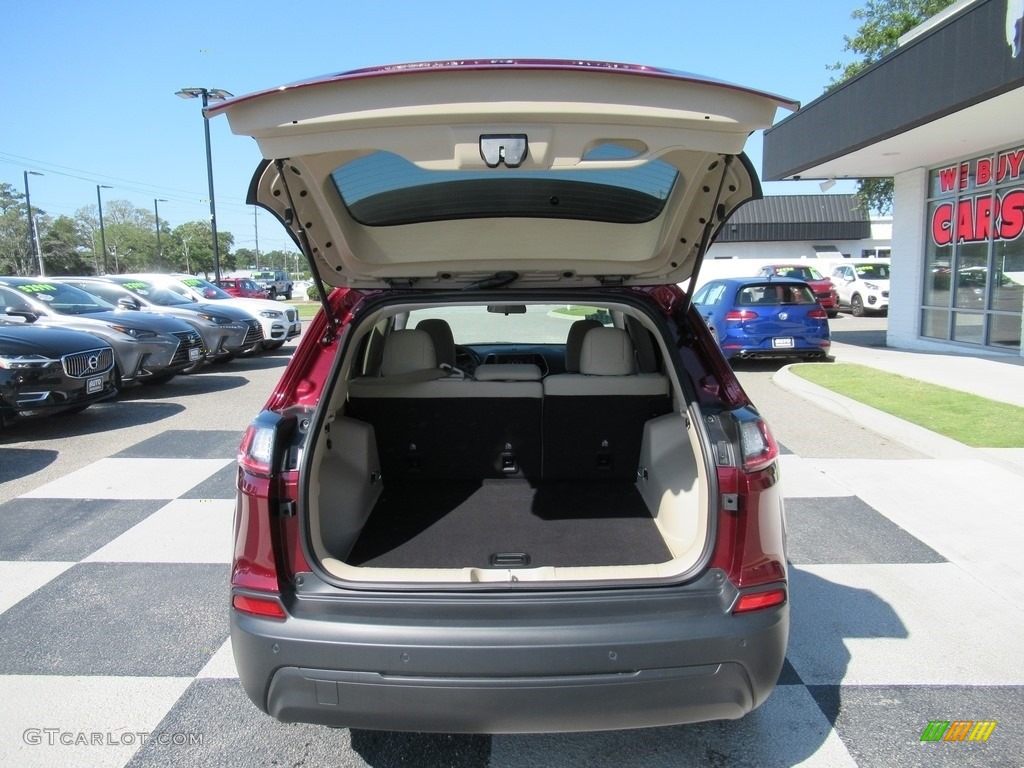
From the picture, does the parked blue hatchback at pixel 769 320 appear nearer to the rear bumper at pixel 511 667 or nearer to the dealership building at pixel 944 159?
the dealership building at pixel 944 159

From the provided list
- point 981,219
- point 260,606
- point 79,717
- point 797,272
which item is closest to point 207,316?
point 79,717

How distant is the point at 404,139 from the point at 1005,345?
13.0m

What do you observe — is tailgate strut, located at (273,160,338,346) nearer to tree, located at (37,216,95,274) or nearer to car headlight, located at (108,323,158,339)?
car headlight, located at (108,323,158,339)

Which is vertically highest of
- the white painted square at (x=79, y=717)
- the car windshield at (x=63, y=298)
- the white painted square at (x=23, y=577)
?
the car windshield at (x=63, y=298)

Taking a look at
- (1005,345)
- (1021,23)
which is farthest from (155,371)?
(1005,345)

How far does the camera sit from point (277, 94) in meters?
1.82

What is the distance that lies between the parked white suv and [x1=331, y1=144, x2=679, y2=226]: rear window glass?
22151 mm

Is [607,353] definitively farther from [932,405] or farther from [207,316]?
[207,316]

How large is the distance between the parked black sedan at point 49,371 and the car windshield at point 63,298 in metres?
2.58

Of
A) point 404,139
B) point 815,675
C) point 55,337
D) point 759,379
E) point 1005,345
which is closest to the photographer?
point 404,139

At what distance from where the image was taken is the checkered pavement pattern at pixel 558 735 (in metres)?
2.59

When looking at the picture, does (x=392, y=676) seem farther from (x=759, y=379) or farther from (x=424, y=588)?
(x=759, y=379)

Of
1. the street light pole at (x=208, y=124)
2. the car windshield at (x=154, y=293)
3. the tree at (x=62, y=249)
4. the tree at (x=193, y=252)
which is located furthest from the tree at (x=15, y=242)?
the car windshield at (x=154, y=293)

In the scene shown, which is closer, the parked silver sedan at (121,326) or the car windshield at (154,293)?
the parked silver sedan at (121,326)
